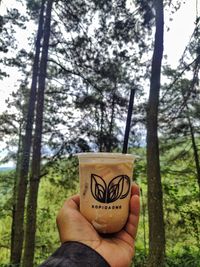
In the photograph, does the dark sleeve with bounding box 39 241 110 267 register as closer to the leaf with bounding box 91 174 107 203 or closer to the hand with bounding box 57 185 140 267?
the hand with bounding box 57 185 140 267

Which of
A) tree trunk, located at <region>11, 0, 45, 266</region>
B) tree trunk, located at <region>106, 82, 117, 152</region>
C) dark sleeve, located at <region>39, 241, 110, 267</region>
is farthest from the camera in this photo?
tree trunk, located at <region>11, 0, 45, 266</region>

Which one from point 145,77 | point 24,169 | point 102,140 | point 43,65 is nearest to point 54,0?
point 43,65

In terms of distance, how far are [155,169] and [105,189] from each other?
655cm

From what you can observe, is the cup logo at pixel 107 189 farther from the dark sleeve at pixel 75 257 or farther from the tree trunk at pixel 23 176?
the tree trunk at pixel 23 176

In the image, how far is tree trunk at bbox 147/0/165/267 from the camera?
7.92 meters

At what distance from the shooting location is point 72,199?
191 cm

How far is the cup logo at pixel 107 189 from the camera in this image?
1.69m

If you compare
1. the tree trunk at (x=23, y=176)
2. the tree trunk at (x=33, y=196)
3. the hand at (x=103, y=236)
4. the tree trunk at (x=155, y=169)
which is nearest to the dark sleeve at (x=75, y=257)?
the hand at (x=103, y=236)

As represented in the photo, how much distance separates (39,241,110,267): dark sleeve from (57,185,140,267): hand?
3 centimetres

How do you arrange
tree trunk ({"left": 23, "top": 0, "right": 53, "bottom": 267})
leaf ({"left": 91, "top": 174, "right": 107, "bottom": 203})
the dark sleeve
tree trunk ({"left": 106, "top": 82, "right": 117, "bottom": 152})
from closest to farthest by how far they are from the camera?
the dark sleeve < leaf ({"left": 91, "top": 174, "right": 107, "bottom": 203}) < tree trunk ({"left": 23, "top": 0, "right": 53, "bottom": 267}) < tree trunk ({"left": 106, "top": 82, "right": 117, "bottom": 152})

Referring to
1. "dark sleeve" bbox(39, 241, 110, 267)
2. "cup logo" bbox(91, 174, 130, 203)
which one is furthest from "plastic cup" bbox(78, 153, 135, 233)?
"dark sleeve" bbox(39, 241, 110, 267)

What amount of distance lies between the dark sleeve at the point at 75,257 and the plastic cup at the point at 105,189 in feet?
0.40

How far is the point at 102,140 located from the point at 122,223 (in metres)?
8.61

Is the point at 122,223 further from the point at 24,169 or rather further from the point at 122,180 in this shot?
the point at 24,169
